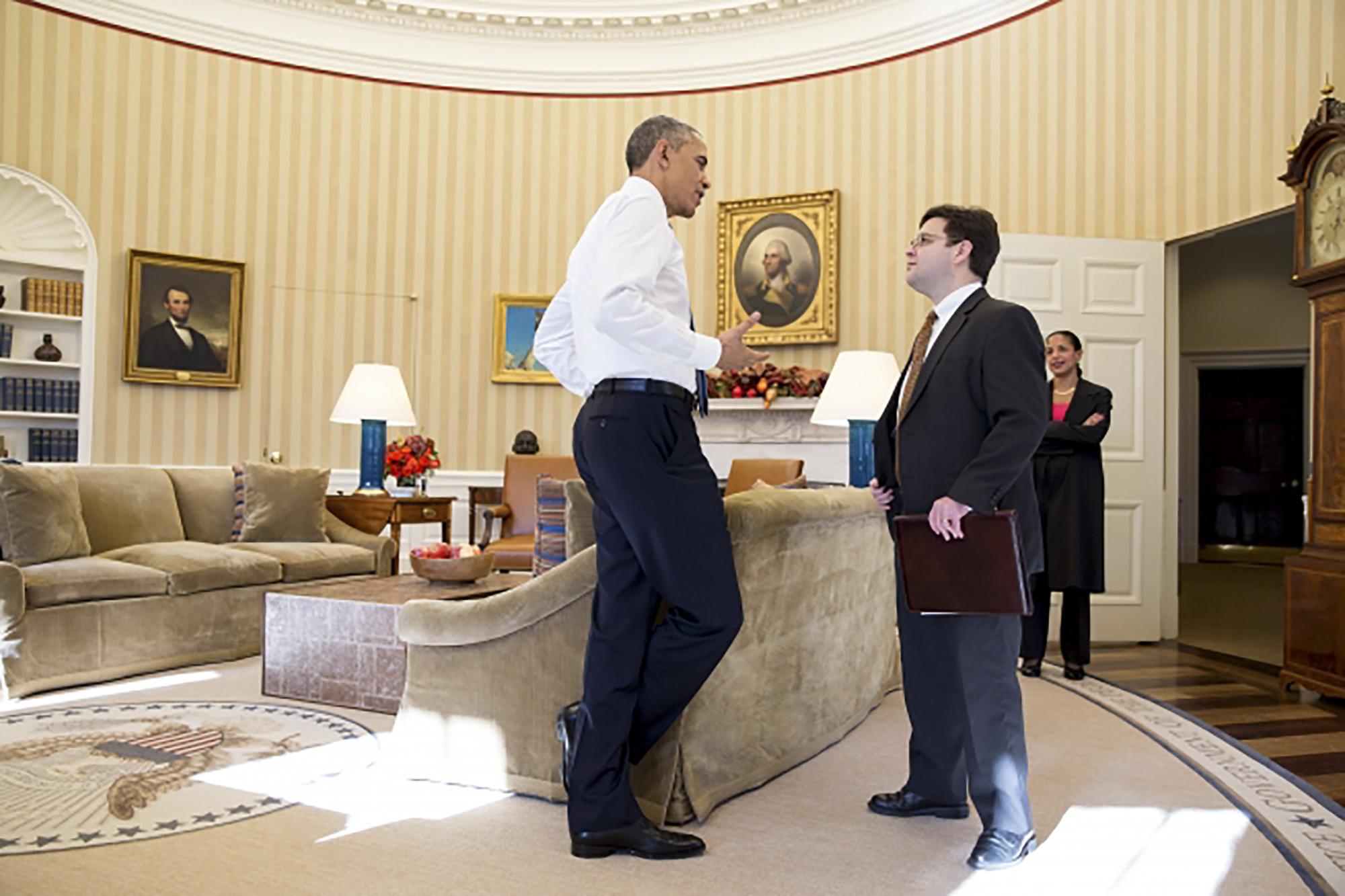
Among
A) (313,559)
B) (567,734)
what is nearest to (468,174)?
(313,559)

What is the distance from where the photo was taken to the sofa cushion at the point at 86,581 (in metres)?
4.25

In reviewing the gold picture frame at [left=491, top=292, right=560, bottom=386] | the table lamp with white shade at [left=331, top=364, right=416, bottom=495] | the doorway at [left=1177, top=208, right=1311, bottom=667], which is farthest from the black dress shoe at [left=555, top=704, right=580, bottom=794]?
the doorway at [left=1177, top=208, right=1311, bottom=667]

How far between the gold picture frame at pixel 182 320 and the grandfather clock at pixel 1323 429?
21.6 feet

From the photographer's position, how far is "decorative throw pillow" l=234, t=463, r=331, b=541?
5.70 metres

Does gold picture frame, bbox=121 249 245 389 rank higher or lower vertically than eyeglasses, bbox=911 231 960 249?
higher

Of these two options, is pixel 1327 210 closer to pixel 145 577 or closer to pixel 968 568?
pixel 968 568

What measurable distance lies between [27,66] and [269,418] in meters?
2.74

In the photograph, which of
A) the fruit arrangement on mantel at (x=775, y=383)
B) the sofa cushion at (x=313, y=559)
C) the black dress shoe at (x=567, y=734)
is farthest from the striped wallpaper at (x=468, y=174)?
the black dress shoe at (x=567, y=734)

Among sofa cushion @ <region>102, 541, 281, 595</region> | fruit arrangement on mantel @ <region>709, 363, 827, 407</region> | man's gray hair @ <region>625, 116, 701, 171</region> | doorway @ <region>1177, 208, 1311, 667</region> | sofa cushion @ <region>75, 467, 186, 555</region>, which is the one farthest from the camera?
doorway @ <region>1177, 208, 1311, 667</region>

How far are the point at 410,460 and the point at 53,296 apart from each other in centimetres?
277

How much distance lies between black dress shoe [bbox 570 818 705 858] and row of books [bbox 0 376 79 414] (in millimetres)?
6109

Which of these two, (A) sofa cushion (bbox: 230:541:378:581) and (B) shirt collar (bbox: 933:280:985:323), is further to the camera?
(A) sofa cushion (bbox: 230:541:378:581)

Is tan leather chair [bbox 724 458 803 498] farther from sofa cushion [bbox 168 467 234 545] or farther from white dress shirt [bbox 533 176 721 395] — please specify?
white dress shirt [bbox 533 176 721 395]

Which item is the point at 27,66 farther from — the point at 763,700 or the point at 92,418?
the point at 763,700
